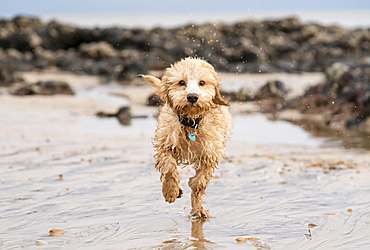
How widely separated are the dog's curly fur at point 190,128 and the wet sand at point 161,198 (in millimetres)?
388

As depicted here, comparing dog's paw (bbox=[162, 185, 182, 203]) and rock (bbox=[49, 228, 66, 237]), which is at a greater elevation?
dog's paw (bbox=[162, 185, 182, 203])

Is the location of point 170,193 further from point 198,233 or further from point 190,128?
point 190,128

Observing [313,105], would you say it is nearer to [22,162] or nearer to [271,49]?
[22,162]

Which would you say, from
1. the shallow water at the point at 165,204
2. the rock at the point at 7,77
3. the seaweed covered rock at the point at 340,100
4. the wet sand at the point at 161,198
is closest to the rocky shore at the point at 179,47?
the rock at the point at 7,77

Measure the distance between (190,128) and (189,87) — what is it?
0.61 m

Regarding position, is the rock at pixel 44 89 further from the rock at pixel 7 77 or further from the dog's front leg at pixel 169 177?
the dog's front leg at pixel 169 177

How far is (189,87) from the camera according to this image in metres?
4.97

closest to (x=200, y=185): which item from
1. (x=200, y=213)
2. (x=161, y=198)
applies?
(x=200, y=213)

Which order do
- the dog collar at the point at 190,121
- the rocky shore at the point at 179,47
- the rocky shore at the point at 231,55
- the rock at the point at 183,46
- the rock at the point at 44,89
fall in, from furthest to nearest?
the rock at the point at 183,46 → the rocky shore at the point at 179,47 → the rock at the point at 44,89 → the rocky shore at the point at 231,55 → the dog collar at the point at 190,121

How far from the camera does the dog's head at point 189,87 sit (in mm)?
4941

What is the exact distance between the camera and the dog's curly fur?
16.6 ft

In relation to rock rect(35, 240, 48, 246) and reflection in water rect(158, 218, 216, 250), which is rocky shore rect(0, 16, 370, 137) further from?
rock rect(35, 240, 48, 246)

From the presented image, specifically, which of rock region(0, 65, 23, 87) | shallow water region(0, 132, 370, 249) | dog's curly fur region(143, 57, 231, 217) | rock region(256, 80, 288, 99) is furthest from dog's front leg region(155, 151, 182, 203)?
rock region(0, 65, 23, 87)

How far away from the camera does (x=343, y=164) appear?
336 inches
